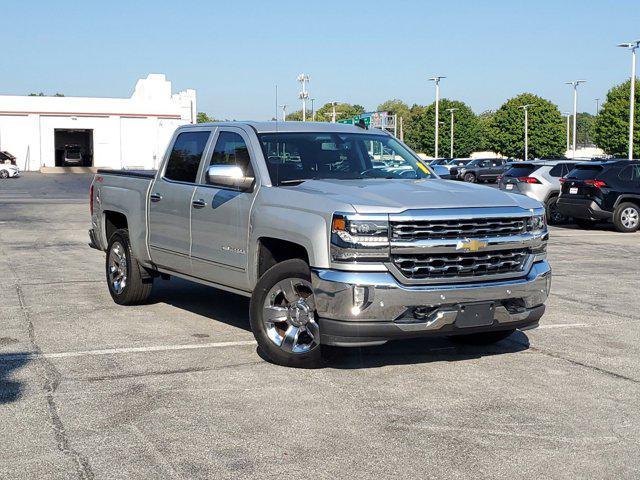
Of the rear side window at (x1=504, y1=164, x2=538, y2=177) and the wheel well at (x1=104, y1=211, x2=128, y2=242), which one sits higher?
the rear side window at (x1=504, y1=164, x2=538, y2=177)

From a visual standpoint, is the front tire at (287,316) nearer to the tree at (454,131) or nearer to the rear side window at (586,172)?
the rear side window at (586,172)

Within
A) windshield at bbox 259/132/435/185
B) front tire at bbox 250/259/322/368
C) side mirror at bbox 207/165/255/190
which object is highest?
windshield at bbox 259/132/435/185

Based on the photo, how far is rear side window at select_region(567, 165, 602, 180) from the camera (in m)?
21.4

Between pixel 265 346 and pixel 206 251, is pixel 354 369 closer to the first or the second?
pixel 265 346

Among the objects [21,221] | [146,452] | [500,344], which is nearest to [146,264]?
[500,344]

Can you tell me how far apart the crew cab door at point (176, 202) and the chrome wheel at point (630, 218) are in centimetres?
1458

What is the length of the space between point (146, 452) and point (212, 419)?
26.5 inches

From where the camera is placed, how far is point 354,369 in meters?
7.04

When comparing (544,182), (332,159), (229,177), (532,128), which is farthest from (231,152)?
(532,128)

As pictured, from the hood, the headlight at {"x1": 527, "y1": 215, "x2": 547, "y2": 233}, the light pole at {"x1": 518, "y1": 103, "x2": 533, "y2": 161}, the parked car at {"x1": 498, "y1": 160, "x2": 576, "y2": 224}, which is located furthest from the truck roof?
the light pole at {"x1": 518, "y1": 103, "x2": 533, "y2": 161}

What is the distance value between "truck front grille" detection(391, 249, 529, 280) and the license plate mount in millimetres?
235

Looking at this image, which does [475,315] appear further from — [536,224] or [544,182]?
[544,182]

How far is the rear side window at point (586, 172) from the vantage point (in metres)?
21.4

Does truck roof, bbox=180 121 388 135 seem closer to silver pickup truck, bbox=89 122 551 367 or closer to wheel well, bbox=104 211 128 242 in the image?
silver pickup truck, bbox=89 122 551 367
